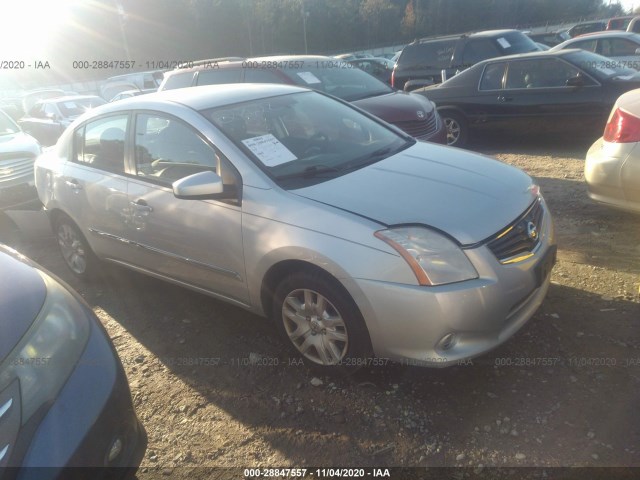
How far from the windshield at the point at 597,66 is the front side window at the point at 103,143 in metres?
6.17

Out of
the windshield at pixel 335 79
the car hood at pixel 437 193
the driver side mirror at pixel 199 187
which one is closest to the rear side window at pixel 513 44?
the windshield at pixel 335 79

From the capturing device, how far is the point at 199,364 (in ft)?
10.7

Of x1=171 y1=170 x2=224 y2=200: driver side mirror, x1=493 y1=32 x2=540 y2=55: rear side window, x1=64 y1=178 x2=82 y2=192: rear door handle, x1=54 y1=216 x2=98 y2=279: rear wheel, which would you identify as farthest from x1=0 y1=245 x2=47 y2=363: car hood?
x1=493 y1=32 x2=540 y2=55: rear side window

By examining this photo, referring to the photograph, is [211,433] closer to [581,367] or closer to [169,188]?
[169,188]

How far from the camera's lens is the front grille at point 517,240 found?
256 centimetres

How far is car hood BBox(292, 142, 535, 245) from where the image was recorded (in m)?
2.58

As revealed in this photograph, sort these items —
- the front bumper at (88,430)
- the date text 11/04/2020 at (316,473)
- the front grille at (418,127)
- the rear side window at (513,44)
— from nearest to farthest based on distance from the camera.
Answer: the front bumper at (88,430), the date text 11/04/2020 at (316,473), the front grille at (418,127), the rear side window at (513,44)

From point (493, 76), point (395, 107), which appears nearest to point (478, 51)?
point (493, 76)

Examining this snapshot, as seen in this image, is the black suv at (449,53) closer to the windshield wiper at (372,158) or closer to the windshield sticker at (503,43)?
the windshield sticker at (503,43)

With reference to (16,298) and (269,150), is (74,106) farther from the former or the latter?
(16,298)

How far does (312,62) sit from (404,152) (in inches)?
164

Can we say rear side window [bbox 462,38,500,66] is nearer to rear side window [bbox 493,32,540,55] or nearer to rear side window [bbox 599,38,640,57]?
rear side window [bbox 493,32,540,55]

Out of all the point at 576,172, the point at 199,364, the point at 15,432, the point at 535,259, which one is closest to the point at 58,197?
the point at 199,364

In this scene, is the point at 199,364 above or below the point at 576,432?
below
